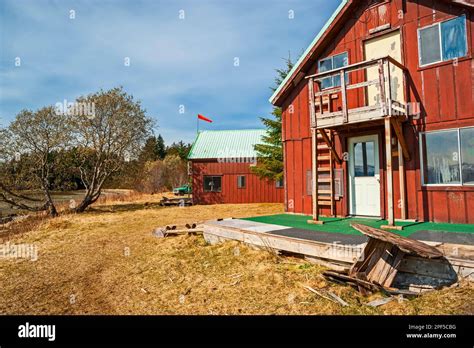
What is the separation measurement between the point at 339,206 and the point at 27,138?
18779 millimetres

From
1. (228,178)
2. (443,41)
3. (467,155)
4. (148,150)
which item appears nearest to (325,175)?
(467,155)

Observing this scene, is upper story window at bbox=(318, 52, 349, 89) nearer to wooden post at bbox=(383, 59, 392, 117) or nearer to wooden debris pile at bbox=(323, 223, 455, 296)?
wooden post at bbox=(383, 59, 392, 117)

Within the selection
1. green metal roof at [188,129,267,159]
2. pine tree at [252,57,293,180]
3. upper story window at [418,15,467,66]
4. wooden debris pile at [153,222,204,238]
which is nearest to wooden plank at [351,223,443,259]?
upper story window at [418,15,467,66]

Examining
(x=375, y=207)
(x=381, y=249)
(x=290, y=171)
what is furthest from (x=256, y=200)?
(x=381, y=249)

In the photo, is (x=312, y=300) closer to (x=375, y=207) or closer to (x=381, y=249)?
(x=381, y=249)

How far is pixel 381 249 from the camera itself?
5.46 m

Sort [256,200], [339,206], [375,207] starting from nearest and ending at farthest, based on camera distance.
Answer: [375,207] < [339,206] < [256,200]

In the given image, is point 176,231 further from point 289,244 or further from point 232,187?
point 232,187

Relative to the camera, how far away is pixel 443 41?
8148 mm

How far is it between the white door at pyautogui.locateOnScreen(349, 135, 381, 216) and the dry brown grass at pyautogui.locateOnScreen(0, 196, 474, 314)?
425 centimetres

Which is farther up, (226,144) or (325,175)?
(226,144)

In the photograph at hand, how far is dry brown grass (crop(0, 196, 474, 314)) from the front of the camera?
15.6 ft

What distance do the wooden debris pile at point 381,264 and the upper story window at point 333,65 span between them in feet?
22.1

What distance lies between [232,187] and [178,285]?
19.4 metres
